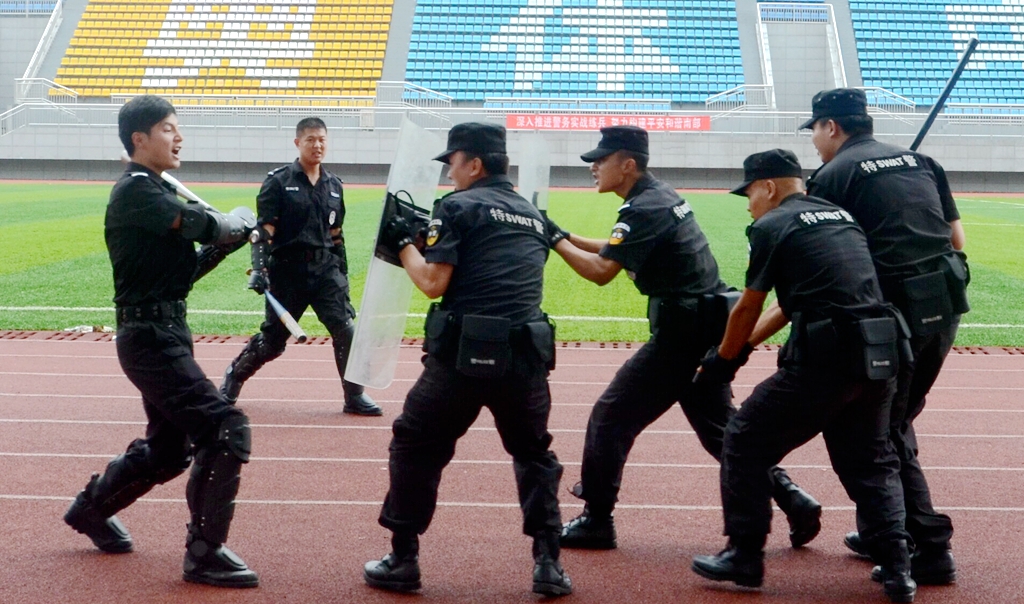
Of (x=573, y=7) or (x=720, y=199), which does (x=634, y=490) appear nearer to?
(x=720, y=199)

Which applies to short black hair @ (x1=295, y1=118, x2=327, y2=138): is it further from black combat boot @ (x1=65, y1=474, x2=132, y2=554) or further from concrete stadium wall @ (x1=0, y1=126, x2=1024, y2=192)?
concrete stadium wall @ (x1=0, y1=126, x2=1024, y2=192)

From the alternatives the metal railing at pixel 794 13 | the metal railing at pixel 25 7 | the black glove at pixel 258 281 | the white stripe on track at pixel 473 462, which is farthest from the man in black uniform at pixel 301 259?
the metal railing at pixel 25 7

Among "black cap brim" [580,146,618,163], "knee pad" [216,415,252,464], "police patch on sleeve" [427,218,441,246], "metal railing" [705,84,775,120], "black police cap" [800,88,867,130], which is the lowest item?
"knee pad" [216,415,252,464]

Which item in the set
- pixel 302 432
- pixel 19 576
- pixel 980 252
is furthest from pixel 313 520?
pixel 980 252

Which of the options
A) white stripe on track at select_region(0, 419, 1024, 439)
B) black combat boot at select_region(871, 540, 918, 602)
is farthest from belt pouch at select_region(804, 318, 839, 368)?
white stripe on track at select_region(0, 419, 1024, 439)

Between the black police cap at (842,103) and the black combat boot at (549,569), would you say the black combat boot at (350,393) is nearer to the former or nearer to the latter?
the black combat boot at (549,569)

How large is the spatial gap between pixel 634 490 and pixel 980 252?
13878 millimetres

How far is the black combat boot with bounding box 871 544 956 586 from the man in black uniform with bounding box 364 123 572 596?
131cm

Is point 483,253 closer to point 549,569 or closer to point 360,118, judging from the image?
point 549,569

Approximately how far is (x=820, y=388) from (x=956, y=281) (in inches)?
33.0

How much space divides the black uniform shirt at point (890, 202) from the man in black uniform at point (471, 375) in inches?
50.0

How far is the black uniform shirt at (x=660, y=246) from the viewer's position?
4.54 meters

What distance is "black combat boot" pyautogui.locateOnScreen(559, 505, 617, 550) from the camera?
4.70 metres

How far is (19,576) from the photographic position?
13.9 feet
